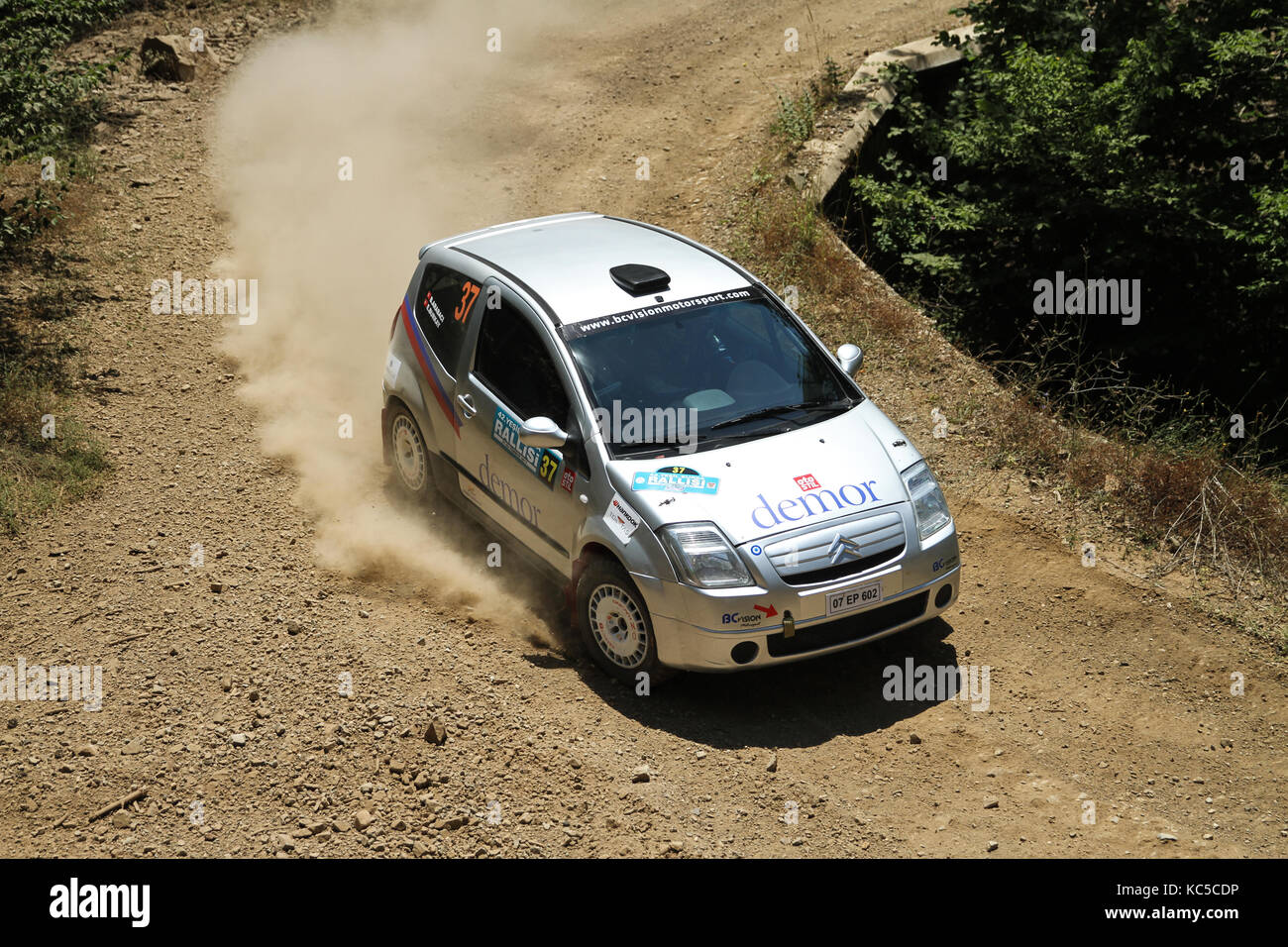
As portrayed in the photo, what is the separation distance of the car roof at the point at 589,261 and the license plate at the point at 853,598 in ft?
7.18

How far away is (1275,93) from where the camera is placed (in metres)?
→ 11.0

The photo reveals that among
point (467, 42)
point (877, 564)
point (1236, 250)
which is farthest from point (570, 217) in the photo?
point (467, 42)

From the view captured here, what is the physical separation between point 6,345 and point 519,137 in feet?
23.3

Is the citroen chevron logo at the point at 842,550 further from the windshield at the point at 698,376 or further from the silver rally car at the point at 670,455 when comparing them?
the windshield at the point at 698,376

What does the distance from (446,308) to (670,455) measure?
2320 millimetres

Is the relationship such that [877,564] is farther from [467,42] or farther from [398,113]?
[467,42]

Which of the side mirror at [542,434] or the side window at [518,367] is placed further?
the side window at [518,367]

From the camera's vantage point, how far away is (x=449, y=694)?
6332 mm

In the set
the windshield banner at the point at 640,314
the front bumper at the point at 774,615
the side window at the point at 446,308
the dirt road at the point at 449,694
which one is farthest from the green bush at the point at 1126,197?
the side window at the point at 446,308

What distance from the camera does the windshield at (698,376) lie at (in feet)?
21.2

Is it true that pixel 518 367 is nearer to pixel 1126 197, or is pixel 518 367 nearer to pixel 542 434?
pixel 542 434

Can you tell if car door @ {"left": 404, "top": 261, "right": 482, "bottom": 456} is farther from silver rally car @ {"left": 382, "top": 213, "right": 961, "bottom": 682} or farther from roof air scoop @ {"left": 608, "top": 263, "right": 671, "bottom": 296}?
roof air scoop @ {"left": 608, "top": 263, "right": 671, "bottom": 296}

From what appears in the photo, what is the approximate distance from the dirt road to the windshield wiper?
147 centimetres

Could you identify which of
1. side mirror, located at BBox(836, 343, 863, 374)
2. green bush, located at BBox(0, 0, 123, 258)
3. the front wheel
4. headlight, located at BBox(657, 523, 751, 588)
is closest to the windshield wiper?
side mirror, located at BBox(836, 343, 863, 374)
